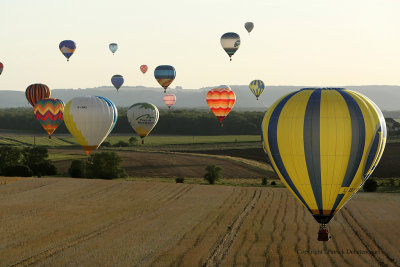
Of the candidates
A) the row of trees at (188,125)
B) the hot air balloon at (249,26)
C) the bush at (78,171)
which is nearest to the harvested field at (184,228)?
the bush at (78,171)

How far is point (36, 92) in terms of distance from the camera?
3533 inches

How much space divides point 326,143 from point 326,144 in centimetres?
4

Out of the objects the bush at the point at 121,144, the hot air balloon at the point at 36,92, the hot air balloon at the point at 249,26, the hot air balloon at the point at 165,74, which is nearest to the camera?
the hot air balloon at the point at 36,92

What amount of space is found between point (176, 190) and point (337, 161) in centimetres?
2807

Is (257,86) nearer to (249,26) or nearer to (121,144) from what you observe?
(249,26)

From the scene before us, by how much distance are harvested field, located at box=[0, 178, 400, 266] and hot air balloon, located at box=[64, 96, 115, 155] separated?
4248 mm

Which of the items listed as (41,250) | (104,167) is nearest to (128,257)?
(41,250)

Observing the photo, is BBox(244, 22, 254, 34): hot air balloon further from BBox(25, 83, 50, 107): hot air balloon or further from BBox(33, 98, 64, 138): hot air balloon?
BBox(33, 98, 64, 138): hot air balloon

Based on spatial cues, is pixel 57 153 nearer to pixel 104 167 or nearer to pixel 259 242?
pixel 104 167

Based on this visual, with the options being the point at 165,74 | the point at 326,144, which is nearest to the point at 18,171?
the point at 165,74

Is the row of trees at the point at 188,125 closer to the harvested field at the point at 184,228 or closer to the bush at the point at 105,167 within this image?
the bush at the point at 105,167

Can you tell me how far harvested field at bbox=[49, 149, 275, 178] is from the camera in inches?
2982

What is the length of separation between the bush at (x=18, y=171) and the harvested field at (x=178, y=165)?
7.42 metres

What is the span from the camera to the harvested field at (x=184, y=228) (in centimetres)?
3053
